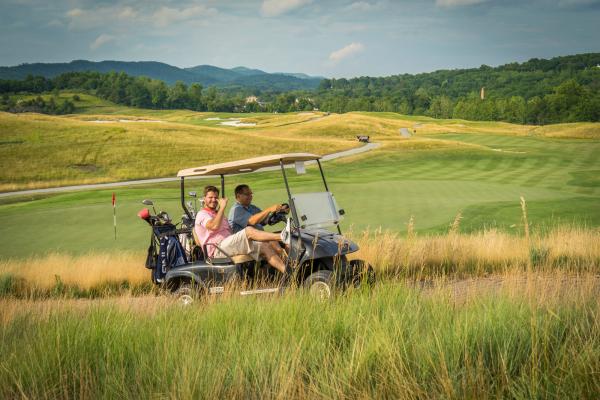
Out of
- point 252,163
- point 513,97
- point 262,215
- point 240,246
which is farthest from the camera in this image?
point 513,97

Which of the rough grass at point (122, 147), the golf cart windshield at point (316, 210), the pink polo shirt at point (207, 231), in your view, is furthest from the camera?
the rough grass at point (122, 147)

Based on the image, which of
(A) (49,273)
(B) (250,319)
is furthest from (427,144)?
(B) (250,319)

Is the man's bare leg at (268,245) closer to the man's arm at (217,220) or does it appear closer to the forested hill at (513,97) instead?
the man's arm at (217,220)

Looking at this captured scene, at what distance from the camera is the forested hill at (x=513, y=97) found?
104 m

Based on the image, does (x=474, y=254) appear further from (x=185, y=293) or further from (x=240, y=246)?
(x=185, y=293)

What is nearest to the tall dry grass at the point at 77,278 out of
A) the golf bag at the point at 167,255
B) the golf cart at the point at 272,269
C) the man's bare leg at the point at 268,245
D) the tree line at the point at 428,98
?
the golf bag at the point at 167,255

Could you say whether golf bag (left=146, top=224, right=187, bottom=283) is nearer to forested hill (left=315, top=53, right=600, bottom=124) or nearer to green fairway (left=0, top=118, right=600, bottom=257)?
green fairway (left=0, top=118, right=600, bottom=257)

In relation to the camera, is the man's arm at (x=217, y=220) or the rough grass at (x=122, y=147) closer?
the man's arm at (x=217, y=220)

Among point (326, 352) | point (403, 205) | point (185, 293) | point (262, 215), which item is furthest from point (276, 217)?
point (403, 205)

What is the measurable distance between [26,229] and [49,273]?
30.2ft

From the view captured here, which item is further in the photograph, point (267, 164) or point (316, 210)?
point (267, 164)

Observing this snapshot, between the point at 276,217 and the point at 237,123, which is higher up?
the point at 276,217

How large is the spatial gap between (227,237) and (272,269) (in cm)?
70

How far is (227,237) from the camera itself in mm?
7383
